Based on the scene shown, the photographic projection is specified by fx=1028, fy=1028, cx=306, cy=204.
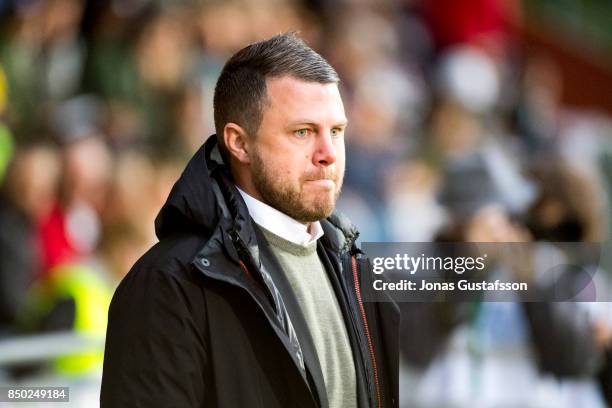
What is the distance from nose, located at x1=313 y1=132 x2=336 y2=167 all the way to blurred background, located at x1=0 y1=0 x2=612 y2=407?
1.51 metres

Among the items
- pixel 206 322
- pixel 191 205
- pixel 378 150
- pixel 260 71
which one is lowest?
pixel 206 322

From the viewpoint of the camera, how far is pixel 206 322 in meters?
1.61

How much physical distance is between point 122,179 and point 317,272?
2358 millimetres

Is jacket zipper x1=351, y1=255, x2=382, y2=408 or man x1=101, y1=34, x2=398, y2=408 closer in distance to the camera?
man x1=101, y1=34, x2=398, y2=408

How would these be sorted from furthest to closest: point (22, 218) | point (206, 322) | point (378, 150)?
point (378, 150) → point (22, 218) → point (206, 322)

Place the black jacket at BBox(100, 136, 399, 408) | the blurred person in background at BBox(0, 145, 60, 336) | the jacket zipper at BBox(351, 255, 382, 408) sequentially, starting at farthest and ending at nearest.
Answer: the blurred person in background at BBox(0, 145, 60, 336), the jacket zipper at BBox(351, 255, 382, 408), the black jacket at BBox(100, 136, 399, 408)

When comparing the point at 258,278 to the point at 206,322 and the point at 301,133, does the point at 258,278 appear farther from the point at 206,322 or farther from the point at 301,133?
the point at 301,133

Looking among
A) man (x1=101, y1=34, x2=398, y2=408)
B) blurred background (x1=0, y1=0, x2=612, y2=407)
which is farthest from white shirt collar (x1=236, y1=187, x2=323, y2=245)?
blurred background (x1=0, y1=0, x2=612, y2=407)

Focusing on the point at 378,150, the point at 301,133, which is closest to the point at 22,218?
the point at 378,150

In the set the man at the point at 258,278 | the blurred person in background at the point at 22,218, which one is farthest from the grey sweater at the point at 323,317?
the blurred person in background at the point at 22,218

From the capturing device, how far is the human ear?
1750 mm

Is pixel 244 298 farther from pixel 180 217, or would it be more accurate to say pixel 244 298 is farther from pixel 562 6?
pixel 562 6

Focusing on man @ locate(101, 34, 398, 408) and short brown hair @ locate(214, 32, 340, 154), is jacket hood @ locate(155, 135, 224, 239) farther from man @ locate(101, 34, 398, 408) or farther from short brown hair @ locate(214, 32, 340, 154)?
short brown hair @ locate(214, 32, 340, 154)

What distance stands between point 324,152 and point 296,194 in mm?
85
